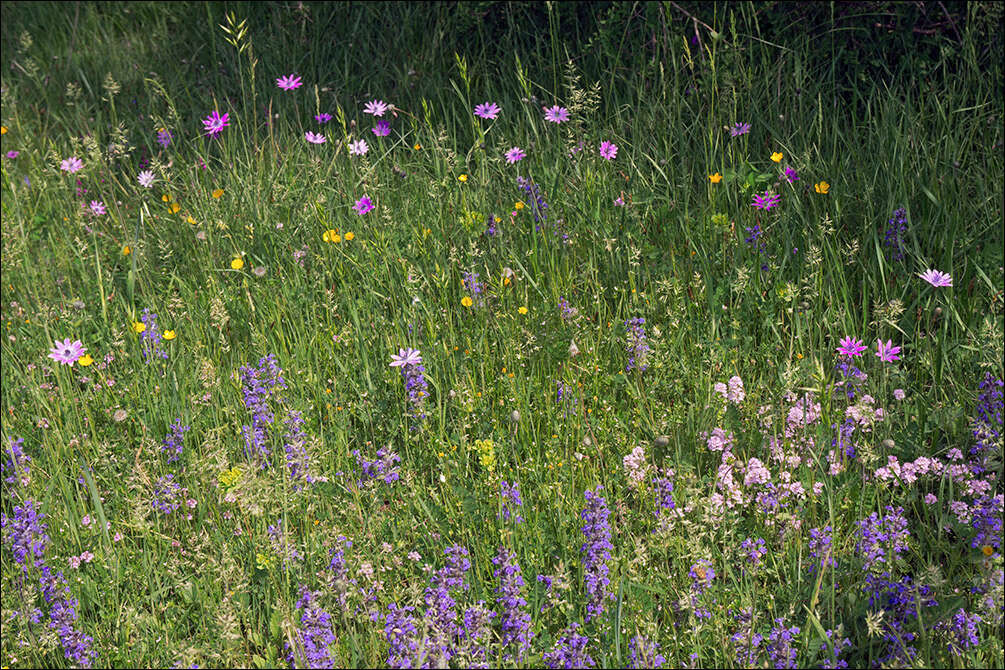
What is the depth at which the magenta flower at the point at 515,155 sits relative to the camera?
131 inches

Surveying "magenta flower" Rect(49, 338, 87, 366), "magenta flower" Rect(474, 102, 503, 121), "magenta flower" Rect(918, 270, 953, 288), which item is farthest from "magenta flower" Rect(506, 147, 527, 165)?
"magenta flower" Rect(49, 338, 87, 366)

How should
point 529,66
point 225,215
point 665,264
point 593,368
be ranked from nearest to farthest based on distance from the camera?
point 593,368, point 665,264, point 225,215, point 529,66

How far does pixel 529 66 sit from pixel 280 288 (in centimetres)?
167

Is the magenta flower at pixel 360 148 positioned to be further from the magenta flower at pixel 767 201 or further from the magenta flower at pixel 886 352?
the magenta flower at pixel 886 352

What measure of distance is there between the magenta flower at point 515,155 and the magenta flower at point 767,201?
0.83 m

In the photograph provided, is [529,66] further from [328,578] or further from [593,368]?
[328,578]

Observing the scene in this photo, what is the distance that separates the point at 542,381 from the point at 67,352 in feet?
4.55

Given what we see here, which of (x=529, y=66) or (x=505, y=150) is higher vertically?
(x=529, y=66)

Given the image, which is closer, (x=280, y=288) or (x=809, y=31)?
(x=280, y=288)

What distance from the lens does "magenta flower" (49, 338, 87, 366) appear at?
271 cm

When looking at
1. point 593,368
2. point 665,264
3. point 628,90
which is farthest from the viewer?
point 628,90

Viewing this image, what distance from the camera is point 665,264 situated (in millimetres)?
2924

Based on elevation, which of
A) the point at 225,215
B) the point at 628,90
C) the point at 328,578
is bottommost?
the point at 328,578

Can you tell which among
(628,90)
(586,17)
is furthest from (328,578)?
(586,17)
